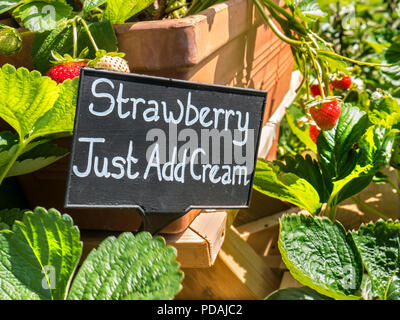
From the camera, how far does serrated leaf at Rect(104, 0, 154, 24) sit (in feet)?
2.19

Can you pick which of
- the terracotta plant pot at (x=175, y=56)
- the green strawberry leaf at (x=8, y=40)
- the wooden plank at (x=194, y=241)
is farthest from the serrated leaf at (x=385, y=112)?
the green strawberry leaf at (x=8, y=40)

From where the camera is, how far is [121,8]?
672 mm

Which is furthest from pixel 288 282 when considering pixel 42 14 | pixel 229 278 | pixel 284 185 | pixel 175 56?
pixel 42 14

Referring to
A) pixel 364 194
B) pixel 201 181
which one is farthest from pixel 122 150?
pixel 364 194

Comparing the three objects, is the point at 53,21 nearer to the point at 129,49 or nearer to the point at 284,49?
the point at 129,49

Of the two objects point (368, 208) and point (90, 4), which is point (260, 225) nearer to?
point (368, 208)

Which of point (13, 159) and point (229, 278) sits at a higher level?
point (13, 159)

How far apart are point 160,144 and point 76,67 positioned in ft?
0.44

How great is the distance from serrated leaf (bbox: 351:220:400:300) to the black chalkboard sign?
0.15 m

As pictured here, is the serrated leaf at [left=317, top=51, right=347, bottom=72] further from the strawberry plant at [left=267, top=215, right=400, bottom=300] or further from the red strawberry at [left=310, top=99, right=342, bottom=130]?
the strawberry plant at [left=267, top=215, right=400, bottom=300]

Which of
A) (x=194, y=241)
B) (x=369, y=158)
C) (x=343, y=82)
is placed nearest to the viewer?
(x=194, y=241)

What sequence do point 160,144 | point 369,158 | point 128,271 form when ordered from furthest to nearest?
point 369,158
point 160,144
point 128,271

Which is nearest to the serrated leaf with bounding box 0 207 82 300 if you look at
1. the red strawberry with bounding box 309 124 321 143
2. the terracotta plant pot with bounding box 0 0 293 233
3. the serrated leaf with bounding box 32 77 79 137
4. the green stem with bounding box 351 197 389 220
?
the serrated leaf with bounding box 32 77 79 137

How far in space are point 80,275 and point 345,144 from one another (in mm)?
494
